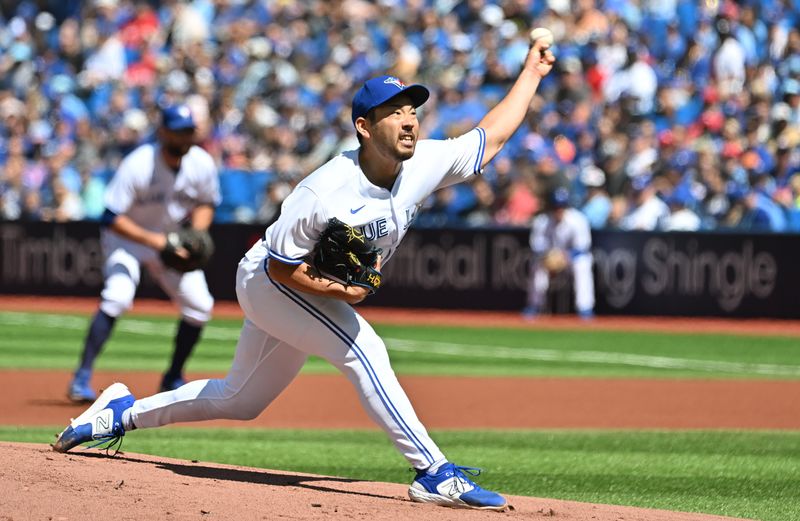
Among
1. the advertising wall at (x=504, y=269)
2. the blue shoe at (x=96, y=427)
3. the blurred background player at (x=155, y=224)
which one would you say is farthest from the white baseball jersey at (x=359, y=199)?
the advertising wall at (x=504, y=269)

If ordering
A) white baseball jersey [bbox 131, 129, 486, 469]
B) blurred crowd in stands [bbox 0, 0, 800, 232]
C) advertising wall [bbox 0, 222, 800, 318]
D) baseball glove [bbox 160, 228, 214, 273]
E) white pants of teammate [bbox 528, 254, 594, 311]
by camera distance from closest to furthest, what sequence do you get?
white baseball jersey [bbox 131, 129, 486, 469]
baseball glove [bbox 160, 228, 214, 273]
advertising wall [bbox 0, 222, 800, 318]
blurred crowd in stands [bbox 0, 0, 800, 232]
white pants of teammate [bbox 528, 254, 594, 311]

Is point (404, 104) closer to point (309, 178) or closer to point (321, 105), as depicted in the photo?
point (309, 178)

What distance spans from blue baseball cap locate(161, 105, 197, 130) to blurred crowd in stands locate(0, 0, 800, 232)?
9912mm

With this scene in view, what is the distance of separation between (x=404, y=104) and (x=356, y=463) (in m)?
2.60

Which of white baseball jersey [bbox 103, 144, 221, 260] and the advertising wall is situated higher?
white baseball jersey [bbox 103, 144, 221, 260]

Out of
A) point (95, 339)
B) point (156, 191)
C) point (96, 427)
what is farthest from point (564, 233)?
point (96, 427)

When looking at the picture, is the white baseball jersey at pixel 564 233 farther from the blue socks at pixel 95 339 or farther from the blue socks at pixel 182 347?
the blue socks at pixel 95 339

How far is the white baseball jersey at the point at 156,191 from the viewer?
9883mm

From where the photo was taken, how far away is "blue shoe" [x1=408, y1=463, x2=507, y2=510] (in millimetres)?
5520

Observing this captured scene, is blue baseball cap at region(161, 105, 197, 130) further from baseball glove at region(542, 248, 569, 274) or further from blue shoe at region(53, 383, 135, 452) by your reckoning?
baseball glove at region(542, 248, 569, 274)

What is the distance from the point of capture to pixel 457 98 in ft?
65.2

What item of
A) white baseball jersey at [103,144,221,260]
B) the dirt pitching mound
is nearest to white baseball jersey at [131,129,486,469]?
the dirt pitching mound

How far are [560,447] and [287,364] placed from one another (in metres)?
2.81

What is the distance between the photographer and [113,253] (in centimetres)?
1006
